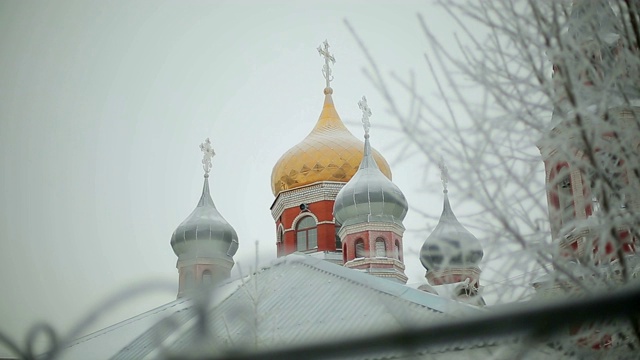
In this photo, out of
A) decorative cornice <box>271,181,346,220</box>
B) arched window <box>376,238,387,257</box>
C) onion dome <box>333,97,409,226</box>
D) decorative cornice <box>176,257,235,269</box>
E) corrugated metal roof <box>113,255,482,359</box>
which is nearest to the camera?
corrugated metal roof <box>113,255,482,359</box>

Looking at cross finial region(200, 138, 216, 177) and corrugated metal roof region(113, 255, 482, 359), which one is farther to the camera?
cross finial region(200, 138, 216, 177)

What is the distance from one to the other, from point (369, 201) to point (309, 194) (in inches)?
192

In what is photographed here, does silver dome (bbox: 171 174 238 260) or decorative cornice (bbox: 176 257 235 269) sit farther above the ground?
silver dome (bbox: 171 174 238 260)

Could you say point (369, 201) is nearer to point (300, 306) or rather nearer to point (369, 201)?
point (369, 201)

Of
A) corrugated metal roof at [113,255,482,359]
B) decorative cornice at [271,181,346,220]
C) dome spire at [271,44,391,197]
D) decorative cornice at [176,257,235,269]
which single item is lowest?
corrugated metal roof at [113,255,482,359]

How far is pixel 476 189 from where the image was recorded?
2.96 metres

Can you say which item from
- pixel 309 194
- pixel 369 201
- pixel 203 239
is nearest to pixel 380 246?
pixel 369 201

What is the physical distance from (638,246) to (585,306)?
2.06m

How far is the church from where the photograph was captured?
242 cm

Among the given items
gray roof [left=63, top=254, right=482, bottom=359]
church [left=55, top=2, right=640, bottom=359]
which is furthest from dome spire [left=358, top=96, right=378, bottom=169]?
gray roof [left=63, top=254, right=482, bottom=359]

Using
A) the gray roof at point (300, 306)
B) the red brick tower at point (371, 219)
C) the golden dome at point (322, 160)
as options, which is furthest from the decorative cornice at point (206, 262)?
the gray roof at point (300, 306)

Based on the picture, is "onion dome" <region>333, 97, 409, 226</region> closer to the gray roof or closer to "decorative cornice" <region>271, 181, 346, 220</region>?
"decorative cornice" <region>271, 181, 346, 220</region>

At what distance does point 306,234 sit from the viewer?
26.7 metres

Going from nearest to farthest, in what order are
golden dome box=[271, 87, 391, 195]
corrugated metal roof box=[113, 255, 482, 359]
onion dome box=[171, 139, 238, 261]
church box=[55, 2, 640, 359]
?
church box=[55, 2, 640, 359] < corrugated metal roof box=[113, 255, 482, 359] < onion dome box=[171, 139, 238, 261] < golden dome box=[271, 87, 391, 195]
